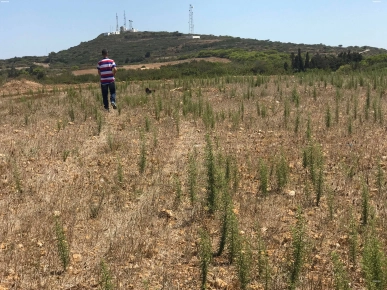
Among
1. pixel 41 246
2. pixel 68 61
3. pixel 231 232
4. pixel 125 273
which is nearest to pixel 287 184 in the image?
pixel 231 232

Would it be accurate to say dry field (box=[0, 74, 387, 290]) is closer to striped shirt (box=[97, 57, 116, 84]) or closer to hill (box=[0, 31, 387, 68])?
striped shirt (box=[97, 57, 116, 84])

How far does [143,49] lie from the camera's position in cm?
8100

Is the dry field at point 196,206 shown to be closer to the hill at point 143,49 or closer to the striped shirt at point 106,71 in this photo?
the striped shirt at point 106,71

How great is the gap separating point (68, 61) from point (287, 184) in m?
75.4

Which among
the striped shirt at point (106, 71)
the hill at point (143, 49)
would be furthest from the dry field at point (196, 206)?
the hill at point (143, 49)

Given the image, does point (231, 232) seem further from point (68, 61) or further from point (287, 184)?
point (68, 61)

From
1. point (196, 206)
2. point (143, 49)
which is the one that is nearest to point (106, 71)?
point (196, 206)

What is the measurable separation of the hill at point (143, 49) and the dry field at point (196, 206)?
58809 millimetres

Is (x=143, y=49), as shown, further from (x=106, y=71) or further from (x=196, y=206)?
(x=196, y=206)

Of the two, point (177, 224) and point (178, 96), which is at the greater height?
point (178, 96)

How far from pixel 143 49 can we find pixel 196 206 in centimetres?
8045

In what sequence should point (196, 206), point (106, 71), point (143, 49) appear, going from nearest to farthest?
point (196, 206) < point (106, 71) < point (143, 49)

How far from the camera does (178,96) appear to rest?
474 inches

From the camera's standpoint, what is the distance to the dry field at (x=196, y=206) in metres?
3.12
